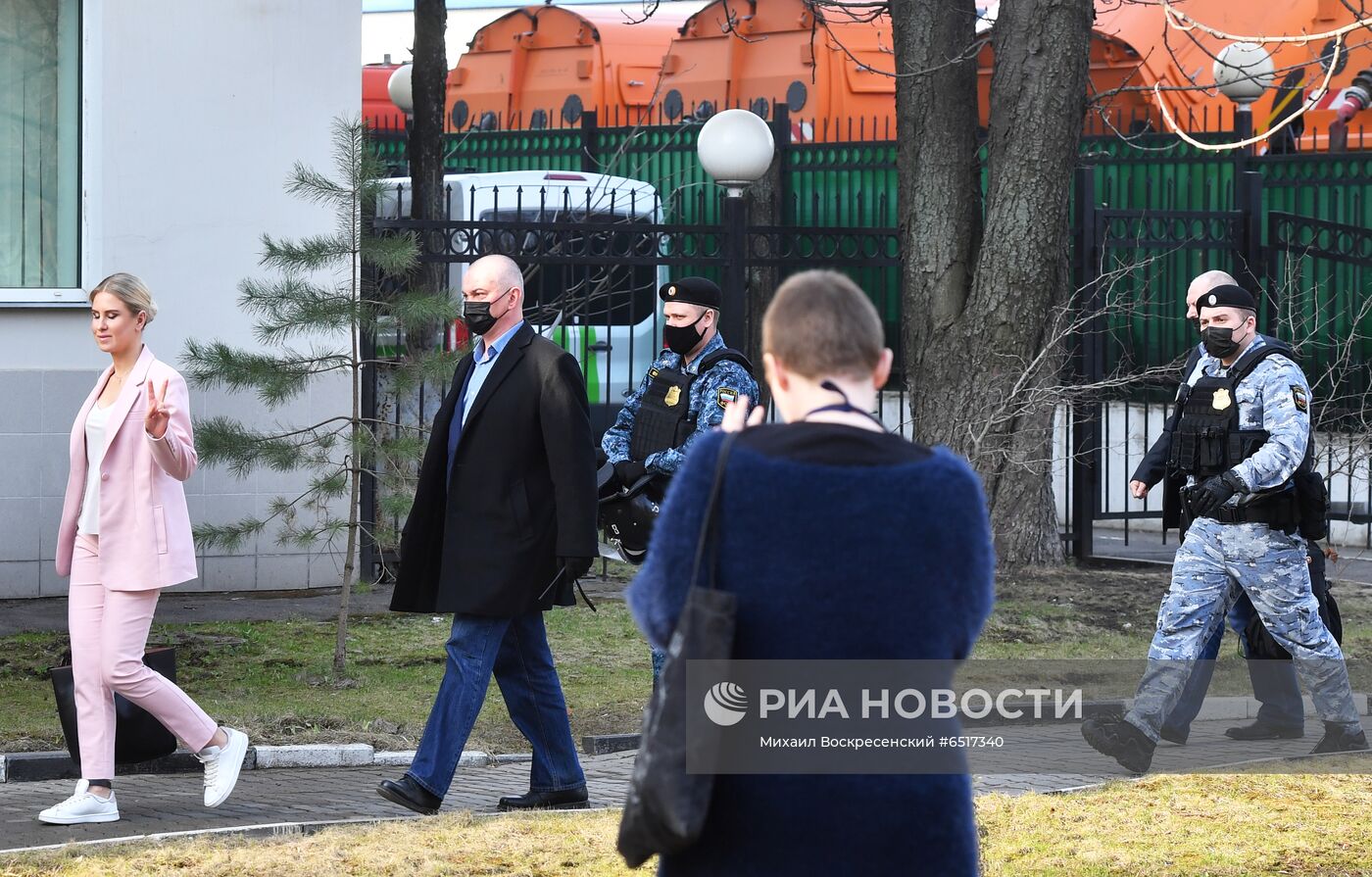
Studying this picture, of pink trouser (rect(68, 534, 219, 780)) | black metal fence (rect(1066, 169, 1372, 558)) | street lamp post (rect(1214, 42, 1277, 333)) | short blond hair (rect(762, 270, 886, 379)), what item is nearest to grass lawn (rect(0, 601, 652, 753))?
pink trouser (rect(68, 534, 219, 780))

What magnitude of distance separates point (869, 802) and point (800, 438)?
0.60m

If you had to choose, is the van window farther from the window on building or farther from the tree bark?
the window on building

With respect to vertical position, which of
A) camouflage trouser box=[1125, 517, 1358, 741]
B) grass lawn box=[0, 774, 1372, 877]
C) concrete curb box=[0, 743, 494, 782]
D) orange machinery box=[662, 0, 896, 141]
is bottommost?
concrete curb box=[0, 743, 494, 782]

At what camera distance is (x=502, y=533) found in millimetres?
6152

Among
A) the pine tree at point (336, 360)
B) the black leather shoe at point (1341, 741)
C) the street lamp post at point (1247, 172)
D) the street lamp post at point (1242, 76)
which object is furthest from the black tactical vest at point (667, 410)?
the street lamp post at point (1242, 76)

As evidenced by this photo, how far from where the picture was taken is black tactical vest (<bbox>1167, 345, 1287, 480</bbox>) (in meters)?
7.33

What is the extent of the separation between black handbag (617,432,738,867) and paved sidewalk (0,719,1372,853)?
3.30 m

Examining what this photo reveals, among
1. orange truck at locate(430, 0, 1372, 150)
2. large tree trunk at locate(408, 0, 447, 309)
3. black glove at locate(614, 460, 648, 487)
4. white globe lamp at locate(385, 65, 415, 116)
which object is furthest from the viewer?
orange truck at locate(430, 0, 1372, 150)

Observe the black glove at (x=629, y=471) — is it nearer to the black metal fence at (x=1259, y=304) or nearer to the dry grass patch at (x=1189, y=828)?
the dry grass patch at (x=1189, y=828)

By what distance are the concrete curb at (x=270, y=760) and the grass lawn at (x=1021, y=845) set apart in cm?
142

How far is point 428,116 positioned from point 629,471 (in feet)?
21.6

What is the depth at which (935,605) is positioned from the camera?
315 cm

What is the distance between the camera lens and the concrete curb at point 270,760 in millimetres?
7098

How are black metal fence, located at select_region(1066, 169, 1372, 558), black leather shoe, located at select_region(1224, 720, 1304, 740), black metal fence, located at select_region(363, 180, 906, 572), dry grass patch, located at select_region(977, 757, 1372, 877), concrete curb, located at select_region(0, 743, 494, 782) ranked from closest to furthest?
dry grass patch, located at select_region(977, 757, 1372, 877), concrete curb, located at select_region(0, 743, 494, 782), black leather shoe, located at select_region(1224, 720, 1304, 740), black metal fence, located at select_region(363, 180, 906, 572), black metal fence, located at select_region(1066, 169, 1372, 558)
